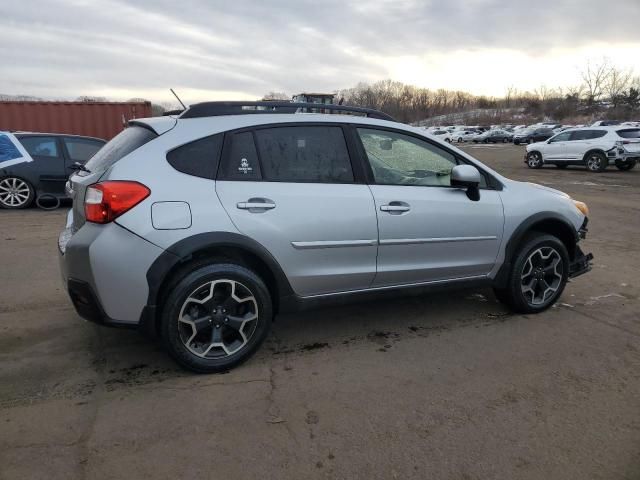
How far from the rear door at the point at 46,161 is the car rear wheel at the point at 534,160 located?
17559 millimetres

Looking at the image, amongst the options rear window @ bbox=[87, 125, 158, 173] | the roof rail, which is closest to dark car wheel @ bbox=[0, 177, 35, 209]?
rear window @ bbox=[87, 125, 158, 173]

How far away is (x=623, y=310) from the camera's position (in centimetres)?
450

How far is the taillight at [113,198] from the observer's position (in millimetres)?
2947

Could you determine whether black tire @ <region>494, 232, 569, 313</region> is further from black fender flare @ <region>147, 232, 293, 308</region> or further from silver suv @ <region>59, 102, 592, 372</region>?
black fender flare @ <region>147, 232, 293, 308</region>

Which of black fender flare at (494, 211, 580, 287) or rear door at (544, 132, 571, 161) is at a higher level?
rear door at (544, 132, 571, 161)

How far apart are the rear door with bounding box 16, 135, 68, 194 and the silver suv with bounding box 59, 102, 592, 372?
6617 millimetres

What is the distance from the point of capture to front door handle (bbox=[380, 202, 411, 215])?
3.61 metres

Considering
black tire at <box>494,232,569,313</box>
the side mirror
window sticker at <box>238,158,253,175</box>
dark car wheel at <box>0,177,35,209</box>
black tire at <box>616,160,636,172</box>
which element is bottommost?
black tire at <box>494,232,569,313</box>

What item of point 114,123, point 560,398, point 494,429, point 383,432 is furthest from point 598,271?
point 114,123

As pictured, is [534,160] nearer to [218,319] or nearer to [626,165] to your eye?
[626,165]

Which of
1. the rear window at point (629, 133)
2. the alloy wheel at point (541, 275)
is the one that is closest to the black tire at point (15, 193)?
the alloy wheel at point (541, 275)

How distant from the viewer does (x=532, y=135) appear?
45.3 meters

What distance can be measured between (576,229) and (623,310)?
83 centimetres

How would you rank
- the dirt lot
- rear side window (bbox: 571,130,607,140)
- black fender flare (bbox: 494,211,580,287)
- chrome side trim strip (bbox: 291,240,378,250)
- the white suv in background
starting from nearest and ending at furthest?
the dirt lot
chrome side trim strip (bbox: 291,240,378,250)
black fender flare (bbox: 494,211,580,287)
the white suv in background
rear side window (bbox: 571,130,607,140)
